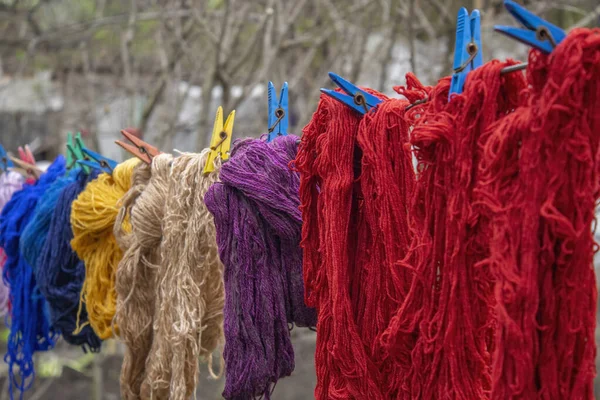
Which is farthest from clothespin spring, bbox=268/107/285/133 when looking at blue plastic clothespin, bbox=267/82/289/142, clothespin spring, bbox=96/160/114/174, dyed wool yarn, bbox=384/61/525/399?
clothespin spring, bbox=96/160/114/174

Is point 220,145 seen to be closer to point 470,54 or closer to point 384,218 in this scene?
point 384,218

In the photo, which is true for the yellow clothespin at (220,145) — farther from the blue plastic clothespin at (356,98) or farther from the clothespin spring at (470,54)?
the clothespin spring at (470,54)

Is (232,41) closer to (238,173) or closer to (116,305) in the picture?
(116,305)

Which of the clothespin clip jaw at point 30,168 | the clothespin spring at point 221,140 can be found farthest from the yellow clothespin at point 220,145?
the clothespin clip jaw at point 30,168

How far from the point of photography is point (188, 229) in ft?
4.35

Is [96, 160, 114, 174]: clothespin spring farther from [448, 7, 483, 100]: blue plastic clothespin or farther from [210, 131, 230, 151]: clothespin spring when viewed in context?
[448, 7, 483, 100]: blue plastic clothespin

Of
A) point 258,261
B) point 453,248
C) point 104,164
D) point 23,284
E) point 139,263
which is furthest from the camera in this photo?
point 23,284

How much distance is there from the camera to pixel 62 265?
1.65m

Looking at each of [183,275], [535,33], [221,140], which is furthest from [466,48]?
[183,275]

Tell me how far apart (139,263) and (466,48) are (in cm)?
86

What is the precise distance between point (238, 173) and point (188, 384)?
466 mm

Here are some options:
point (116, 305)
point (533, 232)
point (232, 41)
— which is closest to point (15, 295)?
point (116, 305)

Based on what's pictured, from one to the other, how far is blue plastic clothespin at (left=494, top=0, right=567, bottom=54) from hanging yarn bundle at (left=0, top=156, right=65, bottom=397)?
1315mm

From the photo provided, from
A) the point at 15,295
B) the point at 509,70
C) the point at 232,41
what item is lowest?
the point at 15,295
